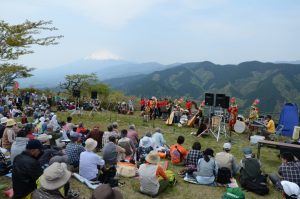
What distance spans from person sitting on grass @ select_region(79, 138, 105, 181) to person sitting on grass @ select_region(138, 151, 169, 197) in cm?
102

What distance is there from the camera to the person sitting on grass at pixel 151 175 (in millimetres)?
6988

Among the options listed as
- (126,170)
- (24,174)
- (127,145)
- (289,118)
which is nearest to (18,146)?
(24,174)

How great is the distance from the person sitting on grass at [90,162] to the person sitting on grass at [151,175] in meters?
1.02

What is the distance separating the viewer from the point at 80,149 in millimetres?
7828

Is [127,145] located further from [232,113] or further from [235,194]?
[232,113]

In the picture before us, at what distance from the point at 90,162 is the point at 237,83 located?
137 metres

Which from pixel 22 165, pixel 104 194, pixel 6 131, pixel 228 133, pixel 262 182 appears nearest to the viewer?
pixel 104 194

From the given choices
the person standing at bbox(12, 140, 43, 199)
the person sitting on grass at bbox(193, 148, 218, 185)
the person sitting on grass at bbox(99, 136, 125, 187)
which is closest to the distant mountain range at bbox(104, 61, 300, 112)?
the person sitting on grass at bbox(193, 148, 218, 185)

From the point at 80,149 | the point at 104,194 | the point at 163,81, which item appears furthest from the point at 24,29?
the point at 163,81

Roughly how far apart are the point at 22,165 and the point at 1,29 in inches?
333

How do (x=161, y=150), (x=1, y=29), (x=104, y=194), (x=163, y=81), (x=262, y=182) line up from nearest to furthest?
(x=104, y=194)
(x=262, y=182)
(x=161, y=150)
(x=1, y=29)
(x=163, y=81)

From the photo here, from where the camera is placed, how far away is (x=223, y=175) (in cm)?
809

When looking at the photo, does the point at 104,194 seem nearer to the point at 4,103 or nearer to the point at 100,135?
the point at 100,135

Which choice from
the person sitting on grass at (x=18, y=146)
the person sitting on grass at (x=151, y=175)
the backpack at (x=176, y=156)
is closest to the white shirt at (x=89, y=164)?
the person sitting on grass at (x=151, y=175)
